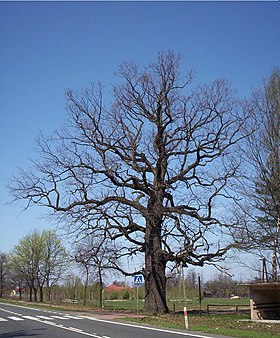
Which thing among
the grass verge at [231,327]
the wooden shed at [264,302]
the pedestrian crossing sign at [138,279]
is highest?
the pedestrian crossing sign at [138,279]

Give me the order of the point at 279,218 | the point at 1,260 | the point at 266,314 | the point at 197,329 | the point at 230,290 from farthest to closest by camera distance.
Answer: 1. the point at 1,260
2. the point at 230,290
3. the point at 266,314
4. the point at 279,218
5. the point at 197,329

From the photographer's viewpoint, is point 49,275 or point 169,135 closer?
point 169,135

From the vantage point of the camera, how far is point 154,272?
99.8ft

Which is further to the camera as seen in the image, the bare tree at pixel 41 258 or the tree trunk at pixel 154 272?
the bare tree at pixel 41 258

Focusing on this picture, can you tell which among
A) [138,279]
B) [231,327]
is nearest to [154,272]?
[138,279]

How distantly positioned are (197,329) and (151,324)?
3.79 m

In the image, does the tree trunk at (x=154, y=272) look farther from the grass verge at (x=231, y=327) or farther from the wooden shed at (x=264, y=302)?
the wooden shed at (x=264, y=302)

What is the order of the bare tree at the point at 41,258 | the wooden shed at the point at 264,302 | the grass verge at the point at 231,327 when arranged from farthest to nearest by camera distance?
A: the bare tree at the point at 41,258 → the wooden shed at the point at 264,302 → the grass verge at the point at 231,327

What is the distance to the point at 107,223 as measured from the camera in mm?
30281

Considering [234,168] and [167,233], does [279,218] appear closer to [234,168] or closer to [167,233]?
[234,168]

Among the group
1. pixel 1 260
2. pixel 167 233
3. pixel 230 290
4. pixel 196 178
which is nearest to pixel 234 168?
pixel 196 178

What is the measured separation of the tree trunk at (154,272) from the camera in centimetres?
3030

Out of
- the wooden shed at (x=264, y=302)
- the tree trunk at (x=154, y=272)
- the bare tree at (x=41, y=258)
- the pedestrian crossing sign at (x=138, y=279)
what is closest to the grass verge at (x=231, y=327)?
the wooden shed at (x=264, y=302)

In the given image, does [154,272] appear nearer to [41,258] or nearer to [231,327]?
[231,327]
